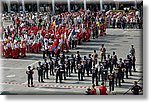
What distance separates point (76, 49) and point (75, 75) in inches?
20.9

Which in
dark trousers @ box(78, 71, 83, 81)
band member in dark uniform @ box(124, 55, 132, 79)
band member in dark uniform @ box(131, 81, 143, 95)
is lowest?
band member in dark uniform @ box(131, 81, 143, 95)


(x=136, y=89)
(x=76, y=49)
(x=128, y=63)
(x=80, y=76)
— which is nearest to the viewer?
(x=136, y=89)

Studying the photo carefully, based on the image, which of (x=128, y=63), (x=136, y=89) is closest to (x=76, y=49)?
(x=128, y=63)

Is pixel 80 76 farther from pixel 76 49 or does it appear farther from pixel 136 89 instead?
pixel 136 89

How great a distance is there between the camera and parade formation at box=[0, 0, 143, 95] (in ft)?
26.4

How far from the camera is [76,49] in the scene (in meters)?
8.64

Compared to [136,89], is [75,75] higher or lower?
higher

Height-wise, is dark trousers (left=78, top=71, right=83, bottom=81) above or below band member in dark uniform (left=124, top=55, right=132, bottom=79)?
below

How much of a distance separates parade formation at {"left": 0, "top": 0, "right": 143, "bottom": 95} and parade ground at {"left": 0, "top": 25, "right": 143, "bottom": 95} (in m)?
0.06

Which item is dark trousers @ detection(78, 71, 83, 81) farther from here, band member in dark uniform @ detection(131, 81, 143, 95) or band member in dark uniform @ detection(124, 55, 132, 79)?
band member in dark uniform @ detection(131, 81, 143, 95)

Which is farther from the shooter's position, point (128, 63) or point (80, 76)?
point (80, 76)

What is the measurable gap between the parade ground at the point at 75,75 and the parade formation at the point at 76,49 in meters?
0.06

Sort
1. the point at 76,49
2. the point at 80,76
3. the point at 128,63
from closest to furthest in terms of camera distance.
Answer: the point at 128,63 → the point at 80,76 → the point at 76,49

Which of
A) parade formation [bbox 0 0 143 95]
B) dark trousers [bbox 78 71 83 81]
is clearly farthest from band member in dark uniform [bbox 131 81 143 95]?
dark trousers [bbox 78 71 83 81]
